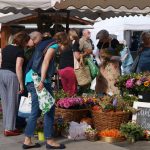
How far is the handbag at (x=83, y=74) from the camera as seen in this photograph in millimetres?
8742

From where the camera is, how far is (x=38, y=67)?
6234mm

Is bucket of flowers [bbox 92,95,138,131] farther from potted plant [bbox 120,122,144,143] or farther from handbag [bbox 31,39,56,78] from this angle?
handbag [bbox 31,39,56,78]

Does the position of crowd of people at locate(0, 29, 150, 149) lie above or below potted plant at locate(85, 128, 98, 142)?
above

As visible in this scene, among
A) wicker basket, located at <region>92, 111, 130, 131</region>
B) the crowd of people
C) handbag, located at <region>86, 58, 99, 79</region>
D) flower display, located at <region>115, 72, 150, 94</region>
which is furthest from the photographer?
handbag, located at <region>86, 58, 99, 79</region>

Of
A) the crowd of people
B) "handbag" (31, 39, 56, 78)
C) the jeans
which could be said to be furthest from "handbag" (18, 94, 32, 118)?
"handbag" (31, 39, 56, 78)

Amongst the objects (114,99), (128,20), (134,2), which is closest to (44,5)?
(134,2)

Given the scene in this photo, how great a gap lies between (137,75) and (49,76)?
73.0 inches

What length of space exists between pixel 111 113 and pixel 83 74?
197 centimetres

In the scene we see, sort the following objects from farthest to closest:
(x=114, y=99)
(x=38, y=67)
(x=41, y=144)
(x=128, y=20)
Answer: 1. (x=128, y=20)
2. (x=114, y=99)
3. (x=41, y=144)
4. (x=38, y=67)

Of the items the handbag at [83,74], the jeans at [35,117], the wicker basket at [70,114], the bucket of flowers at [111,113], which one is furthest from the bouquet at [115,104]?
the handbag at [83,74]

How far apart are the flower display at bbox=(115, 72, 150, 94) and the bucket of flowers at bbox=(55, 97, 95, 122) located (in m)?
0.59

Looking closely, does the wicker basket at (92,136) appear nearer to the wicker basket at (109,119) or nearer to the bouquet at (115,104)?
the wicker basket at (109,119)

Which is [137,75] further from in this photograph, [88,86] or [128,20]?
[128,20]

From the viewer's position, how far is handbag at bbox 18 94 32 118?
7285mm
